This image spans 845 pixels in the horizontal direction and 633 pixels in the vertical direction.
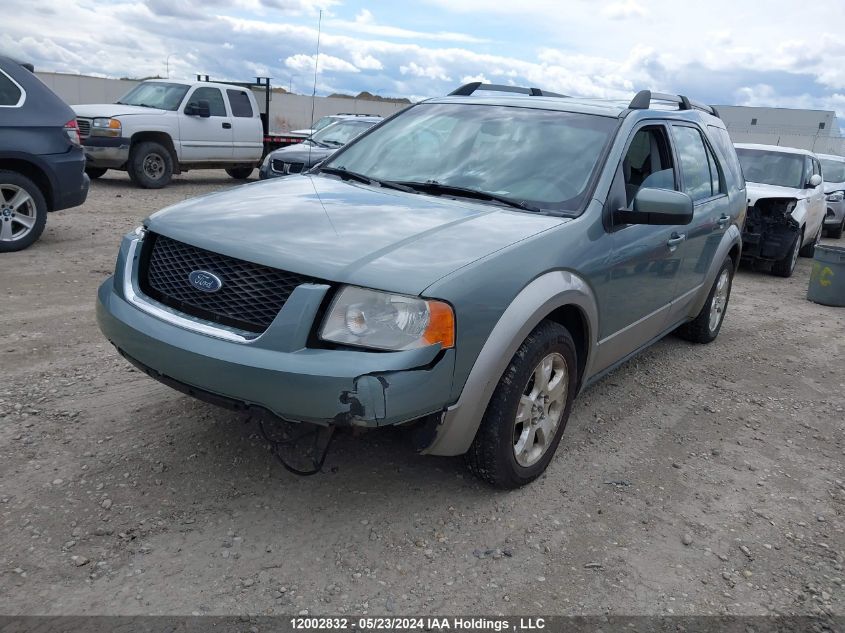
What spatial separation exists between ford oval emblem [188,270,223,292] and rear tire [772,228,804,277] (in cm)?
884

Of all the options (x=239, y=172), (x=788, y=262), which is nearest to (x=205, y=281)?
(x=788, y=262)

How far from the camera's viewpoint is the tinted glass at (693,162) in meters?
4.68

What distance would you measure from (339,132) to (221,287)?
1040 cm

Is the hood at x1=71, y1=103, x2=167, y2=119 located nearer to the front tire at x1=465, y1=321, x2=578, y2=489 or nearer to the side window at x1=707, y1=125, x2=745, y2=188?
the side window at x1=707, y1=125, x2=745, y2=188

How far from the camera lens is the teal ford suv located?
8.48ft

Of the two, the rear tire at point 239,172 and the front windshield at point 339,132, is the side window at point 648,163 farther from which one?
the rear tire at point 239,172

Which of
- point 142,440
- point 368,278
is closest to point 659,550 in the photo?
point 368,278

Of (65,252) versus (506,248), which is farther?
(65,252)

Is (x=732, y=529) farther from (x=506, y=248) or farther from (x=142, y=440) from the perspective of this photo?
(x=142, y=440)

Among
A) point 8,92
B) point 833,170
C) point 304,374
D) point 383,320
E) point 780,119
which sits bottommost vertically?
point 304,374

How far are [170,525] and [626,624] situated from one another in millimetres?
1774

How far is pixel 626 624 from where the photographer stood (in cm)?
254

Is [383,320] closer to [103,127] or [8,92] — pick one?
A: [8,92]

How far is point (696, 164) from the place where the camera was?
16.2 ft
